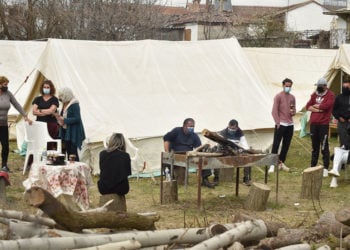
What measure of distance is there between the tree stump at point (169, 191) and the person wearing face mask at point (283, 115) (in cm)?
331

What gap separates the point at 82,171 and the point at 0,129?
2.58 m

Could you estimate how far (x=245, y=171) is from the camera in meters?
12.4

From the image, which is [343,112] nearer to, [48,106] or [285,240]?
[48,106]

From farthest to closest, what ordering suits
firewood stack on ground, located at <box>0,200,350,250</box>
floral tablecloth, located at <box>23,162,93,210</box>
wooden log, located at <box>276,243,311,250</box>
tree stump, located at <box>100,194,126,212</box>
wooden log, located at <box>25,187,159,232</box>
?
floral tablecloth, located at <box>23,162,93,210</box>, tree stump, located at <box>100,194,126,212</box>, wooden log, located at <box>276,243,311,250</box>, wooden log, located at <box>25,187,159,232</box>, firewood stack on ground, located at <box>0,200,350,250</box>

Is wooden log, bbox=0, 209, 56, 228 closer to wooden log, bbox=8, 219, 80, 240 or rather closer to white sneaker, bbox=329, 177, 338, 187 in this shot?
wooden log, bbox=8, 219, 80, 240

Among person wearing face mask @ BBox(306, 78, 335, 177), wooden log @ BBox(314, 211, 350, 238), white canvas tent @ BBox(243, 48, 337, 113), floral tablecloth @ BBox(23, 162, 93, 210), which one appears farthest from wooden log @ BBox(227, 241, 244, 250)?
white canvas tent @ BBox(243, 48, 337, 113)

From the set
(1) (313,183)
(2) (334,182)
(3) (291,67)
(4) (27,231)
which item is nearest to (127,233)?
(4) (27,231)

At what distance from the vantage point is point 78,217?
6570mm

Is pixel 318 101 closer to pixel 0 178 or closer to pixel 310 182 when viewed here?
pixel 310 182

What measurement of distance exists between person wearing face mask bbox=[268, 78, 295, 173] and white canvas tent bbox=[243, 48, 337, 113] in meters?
4.81

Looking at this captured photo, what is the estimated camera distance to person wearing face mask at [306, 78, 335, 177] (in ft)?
41.5

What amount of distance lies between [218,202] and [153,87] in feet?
12.9

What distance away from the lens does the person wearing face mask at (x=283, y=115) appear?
43.5 ft

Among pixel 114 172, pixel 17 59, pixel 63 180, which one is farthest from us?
A: pixel 17 59
